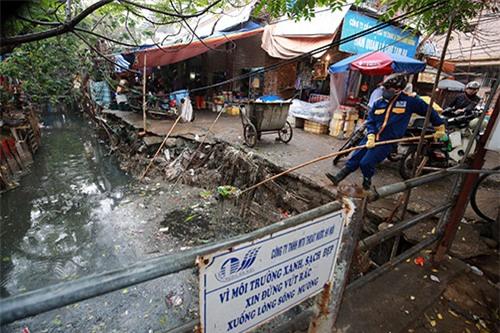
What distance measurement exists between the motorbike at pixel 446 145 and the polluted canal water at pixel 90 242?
4813 millimetres

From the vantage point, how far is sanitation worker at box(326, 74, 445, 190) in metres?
3.80

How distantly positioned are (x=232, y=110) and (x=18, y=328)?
10.5 metres

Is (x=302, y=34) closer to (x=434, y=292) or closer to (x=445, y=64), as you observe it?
(x=445, y=64)

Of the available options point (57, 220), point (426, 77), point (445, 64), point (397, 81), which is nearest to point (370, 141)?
point (397, 81)

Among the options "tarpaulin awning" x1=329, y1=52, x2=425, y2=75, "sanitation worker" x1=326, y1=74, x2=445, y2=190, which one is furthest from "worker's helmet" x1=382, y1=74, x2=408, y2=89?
"tarpaulin awning" x1=329, y1=52, x2=425, y2=75

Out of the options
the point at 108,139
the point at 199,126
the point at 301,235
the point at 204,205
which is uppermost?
the point at 301,235

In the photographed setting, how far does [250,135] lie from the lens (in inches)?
272

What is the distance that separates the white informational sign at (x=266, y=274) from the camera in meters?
1.04

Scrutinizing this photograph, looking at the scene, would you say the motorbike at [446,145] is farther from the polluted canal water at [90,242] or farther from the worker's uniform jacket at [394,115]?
the polluted canal water at [90,242]

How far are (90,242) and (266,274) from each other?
5660 millimetres

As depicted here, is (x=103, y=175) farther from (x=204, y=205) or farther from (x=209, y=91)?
(x=209, y=91)

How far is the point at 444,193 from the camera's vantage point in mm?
4426

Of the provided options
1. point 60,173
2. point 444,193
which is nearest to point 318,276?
point 444,193

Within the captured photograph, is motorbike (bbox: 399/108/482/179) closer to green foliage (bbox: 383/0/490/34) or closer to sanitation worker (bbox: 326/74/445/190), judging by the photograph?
sanitation worker (bbox: 326/74/445/190)
